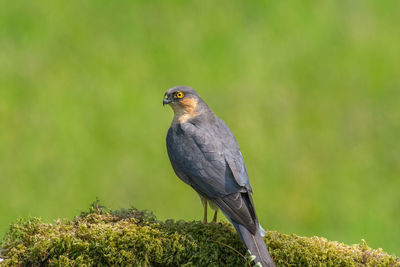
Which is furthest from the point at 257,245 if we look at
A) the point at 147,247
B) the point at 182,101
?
the point at 182,101

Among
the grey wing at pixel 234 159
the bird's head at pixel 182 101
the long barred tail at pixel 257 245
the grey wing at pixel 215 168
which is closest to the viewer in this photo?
the long barred tail at pixel 257 245

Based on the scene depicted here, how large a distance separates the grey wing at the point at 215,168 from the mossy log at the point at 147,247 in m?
0.27

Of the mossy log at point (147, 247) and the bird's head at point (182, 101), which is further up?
the bird's head at point (182, 101)

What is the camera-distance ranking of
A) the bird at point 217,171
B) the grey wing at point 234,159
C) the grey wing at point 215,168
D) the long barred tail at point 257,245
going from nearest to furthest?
the long barred tail at point 257,245 < the bird at point 217,171 < the grey wing at point 215,168 < the grey wing at point 234,159

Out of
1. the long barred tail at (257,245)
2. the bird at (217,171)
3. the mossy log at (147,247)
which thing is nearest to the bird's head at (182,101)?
the bird at (217,171)

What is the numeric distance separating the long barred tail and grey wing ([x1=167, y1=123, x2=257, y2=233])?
0.17 feet

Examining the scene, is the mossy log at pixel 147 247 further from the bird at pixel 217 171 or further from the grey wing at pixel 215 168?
the grey wing at pixel 215 168

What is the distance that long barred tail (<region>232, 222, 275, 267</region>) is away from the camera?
5227 mm

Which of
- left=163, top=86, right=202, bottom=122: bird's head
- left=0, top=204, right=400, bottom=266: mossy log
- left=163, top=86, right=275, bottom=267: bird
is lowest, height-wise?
left=0, top=204, right=400, bottom=266: mossy log

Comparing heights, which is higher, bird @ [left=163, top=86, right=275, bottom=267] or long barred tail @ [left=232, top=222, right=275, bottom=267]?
bird @ [left=163, top=86, right=275, bottom=267]

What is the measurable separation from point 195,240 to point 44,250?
→ 121cm

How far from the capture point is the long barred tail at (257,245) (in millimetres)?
5227

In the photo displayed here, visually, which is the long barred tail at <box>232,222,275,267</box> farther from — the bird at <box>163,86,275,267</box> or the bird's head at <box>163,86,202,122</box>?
the bird's head at <box>163,86,202,122</box>

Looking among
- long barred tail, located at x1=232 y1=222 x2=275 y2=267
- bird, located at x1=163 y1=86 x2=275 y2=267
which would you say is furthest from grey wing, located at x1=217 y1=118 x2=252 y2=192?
long barred tail, located at x1=232 y1=222 x2=275 y2=267
